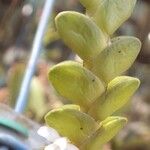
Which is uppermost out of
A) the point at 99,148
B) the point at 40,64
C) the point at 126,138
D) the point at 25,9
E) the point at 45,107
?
the point at 25,9

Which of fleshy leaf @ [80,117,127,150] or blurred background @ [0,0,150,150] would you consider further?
blurred background @ [0,0,150,150]

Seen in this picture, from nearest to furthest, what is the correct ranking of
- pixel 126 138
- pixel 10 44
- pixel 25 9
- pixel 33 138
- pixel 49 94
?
1. pixel 33 138
2. pixel 126 138
3. pixel 49 94
4. pixel 25 9
5. pixel 10 44

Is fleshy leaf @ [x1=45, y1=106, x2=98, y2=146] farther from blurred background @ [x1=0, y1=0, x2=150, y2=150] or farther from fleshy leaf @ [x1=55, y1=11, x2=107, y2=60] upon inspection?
blurred background @ [x1=0, y1=0, x2=150, y2=150]

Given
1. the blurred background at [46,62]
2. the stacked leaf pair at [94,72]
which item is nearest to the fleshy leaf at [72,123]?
the stacked leaf pair at [94,72]

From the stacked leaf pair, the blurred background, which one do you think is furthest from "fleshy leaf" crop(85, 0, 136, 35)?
the blurred background

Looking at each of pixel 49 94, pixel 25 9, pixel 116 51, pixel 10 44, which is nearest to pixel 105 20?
pixel 116 51

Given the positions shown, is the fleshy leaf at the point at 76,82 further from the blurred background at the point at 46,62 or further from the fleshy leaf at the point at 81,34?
the blurred background at the point at 46,62

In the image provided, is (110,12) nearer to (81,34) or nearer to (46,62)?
(81,34)

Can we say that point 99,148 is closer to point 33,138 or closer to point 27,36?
point 33,138

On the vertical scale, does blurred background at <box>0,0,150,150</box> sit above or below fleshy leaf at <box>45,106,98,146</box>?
above
